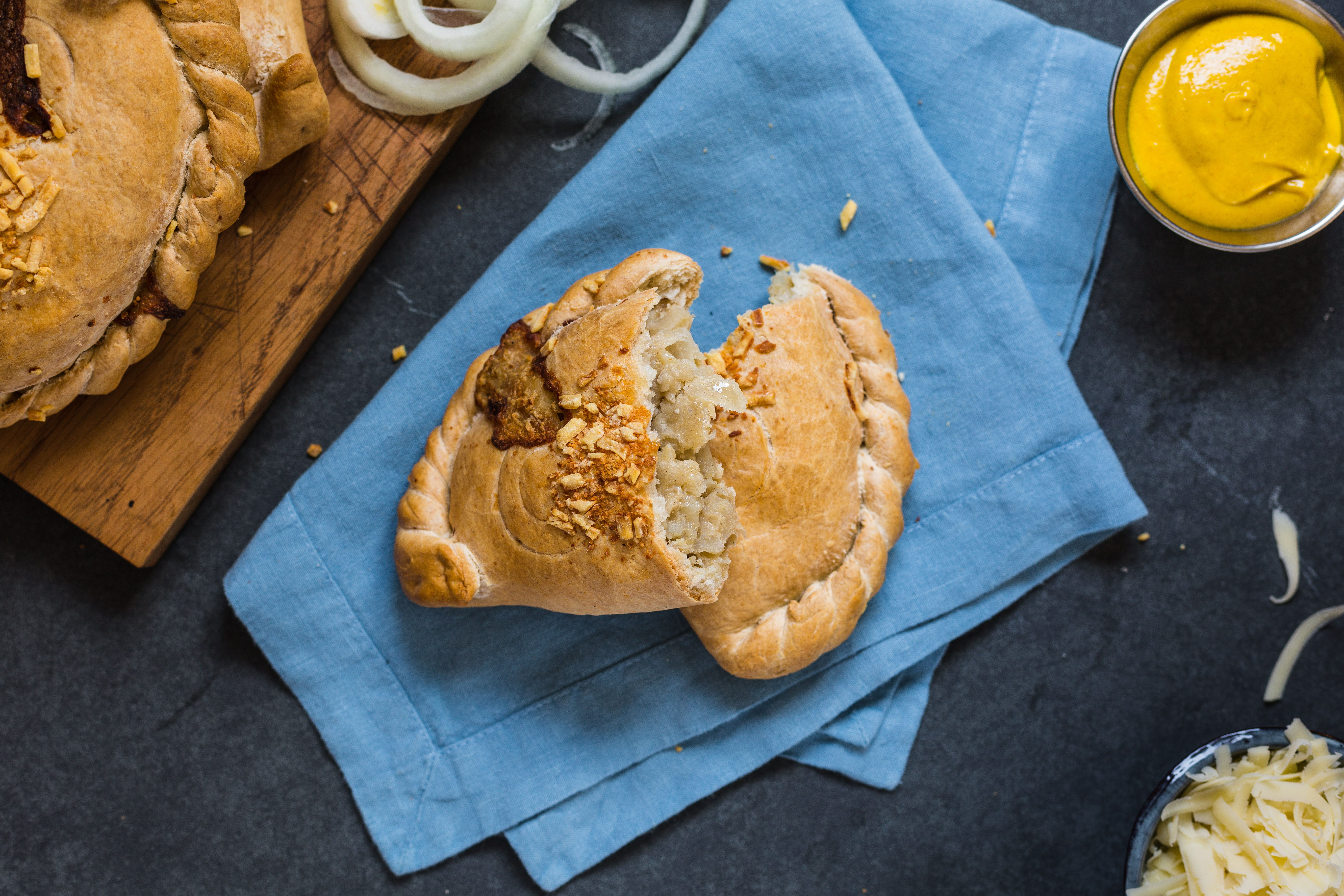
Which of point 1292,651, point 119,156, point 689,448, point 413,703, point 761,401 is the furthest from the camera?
point 1292,651

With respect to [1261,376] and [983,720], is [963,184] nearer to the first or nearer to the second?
[1261,376]

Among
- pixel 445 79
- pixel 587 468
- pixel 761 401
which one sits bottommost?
pixel 761 401

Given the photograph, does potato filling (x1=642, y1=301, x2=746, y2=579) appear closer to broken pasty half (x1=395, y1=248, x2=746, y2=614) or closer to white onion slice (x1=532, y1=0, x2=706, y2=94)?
broken pasty half (x1=395, y1=248, x2=746, y2=614)

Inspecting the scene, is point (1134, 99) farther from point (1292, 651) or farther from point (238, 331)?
point (238, 331)

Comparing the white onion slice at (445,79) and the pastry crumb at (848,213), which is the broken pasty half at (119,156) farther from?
the pastry crumb at (848,213)

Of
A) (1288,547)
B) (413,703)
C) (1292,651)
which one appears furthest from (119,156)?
(1292,651)

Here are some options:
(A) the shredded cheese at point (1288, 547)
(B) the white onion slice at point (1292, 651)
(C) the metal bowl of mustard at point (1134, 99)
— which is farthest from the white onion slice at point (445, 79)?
(B) the white onion slice at point (1292, 651)

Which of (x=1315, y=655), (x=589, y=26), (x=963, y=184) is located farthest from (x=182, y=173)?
(x=1315, y=655)

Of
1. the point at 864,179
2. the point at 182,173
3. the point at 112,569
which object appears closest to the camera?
the point at 182,173
